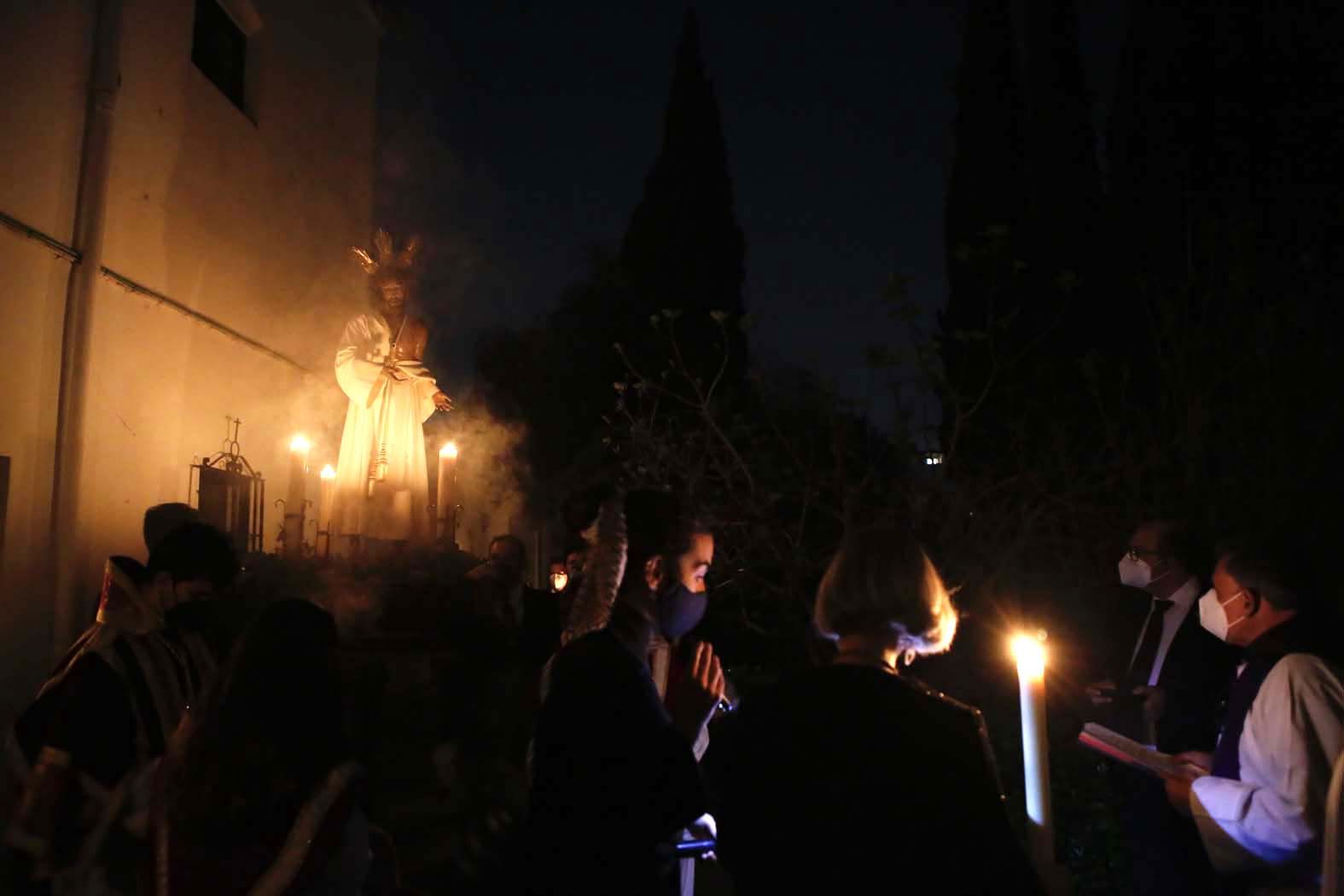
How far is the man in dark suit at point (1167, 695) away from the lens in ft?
12.1

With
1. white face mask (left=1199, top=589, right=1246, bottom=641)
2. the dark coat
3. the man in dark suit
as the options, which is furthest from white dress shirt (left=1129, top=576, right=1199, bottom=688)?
the dark coat

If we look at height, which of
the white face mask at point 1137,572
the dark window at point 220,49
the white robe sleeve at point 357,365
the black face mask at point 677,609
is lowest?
the black face mask at point 677,609

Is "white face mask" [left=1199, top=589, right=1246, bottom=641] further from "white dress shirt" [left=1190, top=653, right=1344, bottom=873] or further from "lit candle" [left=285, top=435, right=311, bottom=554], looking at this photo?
"lit candle" [left=285, top=435, right=311, bottom=554]


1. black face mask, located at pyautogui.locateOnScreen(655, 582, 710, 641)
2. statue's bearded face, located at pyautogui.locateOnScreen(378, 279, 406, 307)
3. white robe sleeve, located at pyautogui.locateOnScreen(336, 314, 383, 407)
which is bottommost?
black face mask, located at pyautogui.locateOnScreen(655, 582, 710, 641)

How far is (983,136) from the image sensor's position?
17.2 m

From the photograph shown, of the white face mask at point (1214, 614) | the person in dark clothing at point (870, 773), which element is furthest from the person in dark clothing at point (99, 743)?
the white face mask at point (1214, 614)

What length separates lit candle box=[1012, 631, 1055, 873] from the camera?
2.22 meters

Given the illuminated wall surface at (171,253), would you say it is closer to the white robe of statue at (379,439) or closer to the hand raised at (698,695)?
the white robe of statue at (379,439)

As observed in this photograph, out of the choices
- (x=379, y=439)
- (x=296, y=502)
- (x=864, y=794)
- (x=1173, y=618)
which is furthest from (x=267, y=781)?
(x=296, y=502)

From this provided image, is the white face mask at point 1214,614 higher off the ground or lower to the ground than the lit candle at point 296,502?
lower

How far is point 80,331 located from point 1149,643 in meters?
5.88

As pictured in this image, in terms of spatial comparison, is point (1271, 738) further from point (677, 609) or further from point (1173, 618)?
point (677, 609)

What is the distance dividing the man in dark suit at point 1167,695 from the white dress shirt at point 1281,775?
740 mm

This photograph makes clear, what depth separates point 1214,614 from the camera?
11.7 ft
